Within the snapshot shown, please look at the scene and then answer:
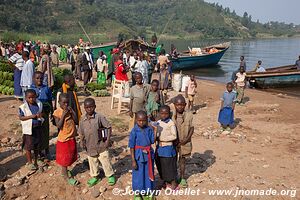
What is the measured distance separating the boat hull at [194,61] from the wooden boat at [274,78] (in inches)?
249

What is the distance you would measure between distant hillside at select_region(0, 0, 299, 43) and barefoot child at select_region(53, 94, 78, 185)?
1008 inches

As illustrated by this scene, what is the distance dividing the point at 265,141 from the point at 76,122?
456cm

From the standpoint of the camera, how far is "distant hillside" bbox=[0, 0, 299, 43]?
6438 cm

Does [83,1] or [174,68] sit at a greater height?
[83,1]

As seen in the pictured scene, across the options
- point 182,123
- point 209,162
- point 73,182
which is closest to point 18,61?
point 73,182

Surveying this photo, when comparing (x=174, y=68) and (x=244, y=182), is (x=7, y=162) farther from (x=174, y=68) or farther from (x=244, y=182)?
(x=174, y=68)

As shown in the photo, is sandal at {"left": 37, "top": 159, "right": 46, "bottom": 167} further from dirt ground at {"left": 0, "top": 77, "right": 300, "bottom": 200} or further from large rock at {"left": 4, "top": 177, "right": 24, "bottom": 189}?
large rock at {"left": 4, "top": 177, "right": 24, "bottom": 189}

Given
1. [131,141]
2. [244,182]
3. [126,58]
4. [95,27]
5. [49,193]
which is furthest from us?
[95,27]

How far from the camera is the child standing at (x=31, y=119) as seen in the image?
15.3 feet

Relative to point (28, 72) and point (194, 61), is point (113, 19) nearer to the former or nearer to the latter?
point (194, 61)

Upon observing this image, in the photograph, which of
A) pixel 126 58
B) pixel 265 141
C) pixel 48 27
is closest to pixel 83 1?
pixel 48 27

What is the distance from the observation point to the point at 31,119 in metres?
4.70

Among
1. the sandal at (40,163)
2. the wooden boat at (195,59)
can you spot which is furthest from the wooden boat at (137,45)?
Answer: the sandal at (40,163)

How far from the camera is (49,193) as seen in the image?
4492mm
